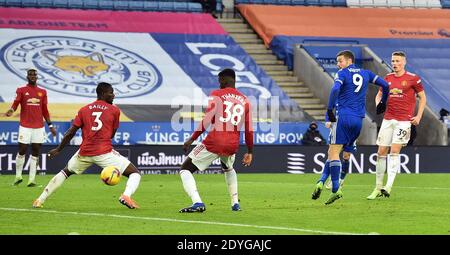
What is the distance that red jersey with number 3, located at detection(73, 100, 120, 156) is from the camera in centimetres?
1653

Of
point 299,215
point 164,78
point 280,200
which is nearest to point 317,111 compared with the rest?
point 164,78

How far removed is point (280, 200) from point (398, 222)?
179 inches

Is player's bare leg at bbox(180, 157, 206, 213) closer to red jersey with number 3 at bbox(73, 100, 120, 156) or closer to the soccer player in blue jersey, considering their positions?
red jersey with number 3 at bbox(73, 100, 120, 156)

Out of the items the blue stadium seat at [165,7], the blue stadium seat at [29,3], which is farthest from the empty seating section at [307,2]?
the blue stadium seat at [29,3]

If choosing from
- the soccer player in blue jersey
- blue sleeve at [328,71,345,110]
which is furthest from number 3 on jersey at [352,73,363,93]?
blue sleeve at [328,71,345,110]

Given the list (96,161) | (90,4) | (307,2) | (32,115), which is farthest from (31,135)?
(307,2)

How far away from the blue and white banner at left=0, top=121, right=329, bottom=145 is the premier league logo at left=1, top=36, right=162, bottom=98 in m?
3.07

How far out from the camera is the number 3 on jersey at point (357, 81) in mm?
18281

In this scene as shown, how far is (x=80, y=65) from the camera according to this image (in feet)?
124

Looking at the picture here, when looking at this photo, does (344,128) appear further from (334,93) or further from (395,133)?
(395,133)

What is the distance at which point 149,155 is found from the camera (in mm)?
30312

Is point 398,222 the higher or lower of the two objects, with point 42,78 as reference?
lower

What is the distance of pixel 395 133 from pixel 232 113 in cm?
504
